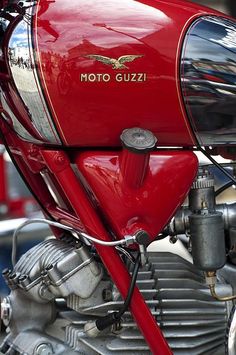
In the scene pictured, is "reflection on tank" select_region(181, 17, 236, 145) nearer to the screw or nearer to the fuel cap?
the fuel cap

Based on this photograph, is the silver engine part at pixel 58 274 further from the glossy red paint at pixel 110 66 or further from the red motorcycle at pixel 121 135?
the glossy red paint at pixel 110 66

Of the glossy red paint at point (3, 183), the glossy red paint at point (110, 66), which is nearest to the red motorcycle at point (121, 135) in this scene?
the glossy red paint at point (110, 66)

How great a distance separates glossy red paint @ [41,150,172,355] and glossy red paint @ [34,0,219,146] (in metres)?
0.10

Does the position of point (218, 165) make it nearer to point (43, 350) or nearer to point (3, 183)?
point (43, 350)

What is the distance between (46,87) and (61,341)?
83 centimetres

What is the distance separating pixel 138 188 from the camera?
193 centimetres

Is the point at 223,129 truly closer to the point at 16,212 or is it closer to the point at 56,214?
the point at 56,214

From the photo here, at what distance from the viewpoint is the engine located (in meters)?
2.05

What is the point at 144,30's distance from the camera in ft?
6.15

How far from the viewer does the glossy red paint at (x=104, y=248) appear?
1949mm

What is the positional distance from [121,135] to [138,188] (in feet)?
0.50

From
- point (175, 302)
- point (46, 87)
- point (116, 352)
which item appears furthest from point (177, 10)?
point (116, 352)

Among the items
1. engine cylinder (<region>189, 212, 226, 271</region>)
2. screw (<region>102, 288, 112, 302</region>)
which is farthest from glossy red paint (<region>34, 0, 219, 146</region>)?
screw (<region>102, 288, 112, 302</region>)

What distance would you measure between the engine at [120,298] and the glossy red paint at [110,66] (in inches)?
12.0
